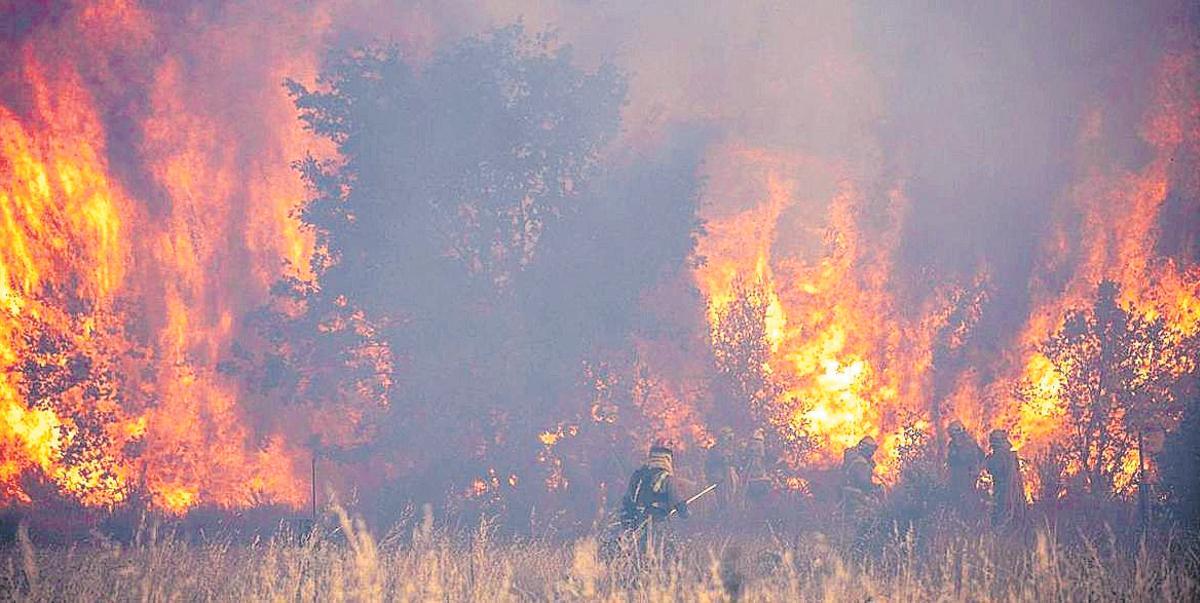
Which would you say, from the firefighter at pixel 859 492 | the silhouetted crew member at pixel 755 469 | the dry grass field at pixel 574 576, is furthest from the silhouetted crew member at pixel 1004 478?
the silhouetted crew member at pixel 755 469

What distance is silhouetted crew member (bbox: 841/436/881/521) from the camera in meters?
16.7

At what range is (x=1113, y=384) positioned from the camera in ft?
75.2

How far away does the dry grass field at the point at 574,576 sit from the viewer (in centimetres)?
839

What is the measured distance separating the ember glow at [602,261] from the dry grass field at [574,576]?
302 inches

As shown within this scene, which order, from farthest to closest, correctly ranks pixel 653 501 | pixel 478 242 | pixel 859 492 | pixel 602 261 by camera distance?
1. pixel 478 242
2. pixel 602 261
3. pixel 859 492
4. pixel 653 501

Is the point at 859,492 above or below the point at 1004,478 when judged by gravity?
below

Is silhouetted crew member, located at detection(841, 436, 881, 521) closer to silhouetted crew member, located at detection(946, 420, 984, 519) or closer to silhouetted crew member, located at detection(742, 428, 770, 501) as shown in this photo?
silhouetted crew member, located at detection(946, 420, 984, 519)

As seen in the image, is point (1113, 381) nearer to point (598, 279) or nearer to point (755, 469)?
point (755, 469)

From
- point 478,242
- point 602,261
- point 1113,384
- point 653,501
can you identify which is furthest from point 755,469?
point 653,501

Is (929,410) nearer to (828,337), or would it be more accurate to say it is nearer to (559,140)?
(828,337)

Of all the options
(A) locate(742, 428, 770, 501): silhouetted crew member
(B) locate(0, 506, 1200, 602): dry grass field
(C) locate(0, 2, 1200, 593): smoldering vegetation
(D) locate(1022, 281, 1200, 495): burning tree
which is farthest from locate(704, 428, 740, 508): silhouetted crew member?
(D) locate(1022, 281, 1200, 495): burning tree

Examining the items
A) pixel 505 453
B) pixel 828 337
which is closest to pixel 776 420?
pixel 828 337

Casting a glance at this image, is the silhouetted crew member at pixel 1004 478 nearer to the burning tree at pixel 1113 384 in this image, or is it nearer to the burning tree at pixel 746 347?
the burning tree at pixel 1113 384

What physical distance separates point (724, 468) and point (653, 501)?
8.29 m
